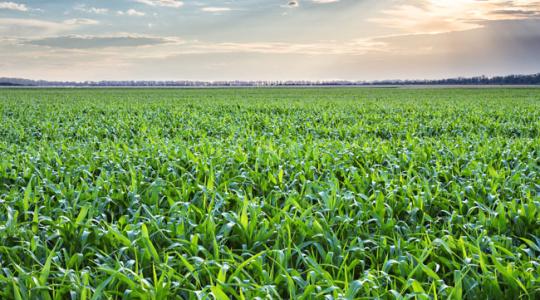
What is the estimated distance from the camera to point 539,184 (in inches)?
246

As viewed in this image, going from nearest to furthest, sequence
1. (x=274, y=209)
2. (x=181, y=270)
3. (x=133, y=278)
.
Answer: (x=133, y=278) < (x=181, y=270) < (x=274, y=209)

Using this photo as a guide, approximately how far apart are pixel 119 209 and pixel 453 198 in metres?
4.10

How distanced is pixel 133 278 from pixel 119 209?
240 centimetres

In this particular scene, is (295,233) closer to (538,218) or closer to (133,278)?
(133,278)

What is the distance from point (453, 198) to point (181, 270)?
12.0 ft

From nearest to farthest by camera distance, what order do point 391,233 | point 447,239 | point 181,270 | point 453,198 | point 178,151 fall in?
point 181,270
point 447,239
point 391,233
point 453,198
point 178,151

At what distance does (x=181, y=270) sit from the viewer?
3.52m

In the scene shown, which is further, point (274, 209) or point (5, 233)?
point (274, 209)

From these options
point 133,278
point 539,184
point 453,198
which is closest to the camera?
point 133,278

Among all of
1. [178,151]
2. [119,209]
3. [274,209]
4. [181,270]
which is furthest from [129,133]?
[181,270]

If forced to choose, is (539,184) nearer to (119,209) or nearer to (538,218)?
(538,218)

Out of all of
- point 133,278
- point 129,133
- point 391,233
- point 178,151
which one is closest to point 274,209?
point 391,233

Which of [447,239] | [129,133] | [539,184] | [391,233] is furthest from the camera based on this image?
[129,133]

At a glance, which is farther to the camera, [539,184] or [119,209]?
[539,184]
